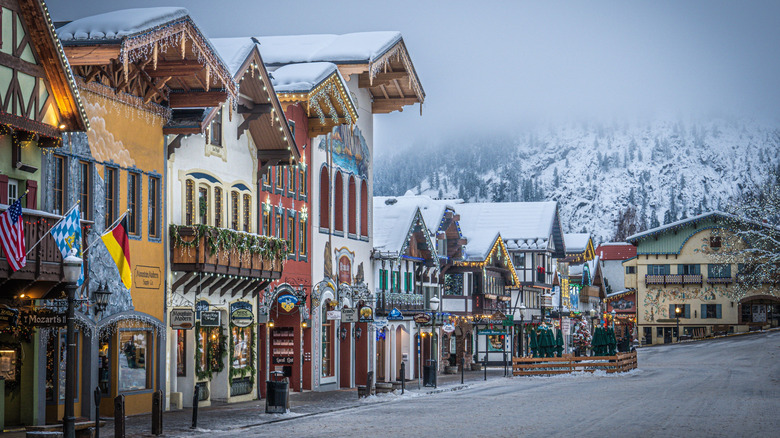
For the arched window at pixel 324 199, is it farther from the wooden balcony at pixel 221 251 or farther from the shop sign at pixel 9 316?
the shop sign at pixel 9 316

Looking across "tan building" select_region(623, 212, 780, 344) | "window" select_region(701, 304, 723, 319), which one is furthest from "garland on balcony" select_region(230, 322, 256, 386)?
"window" select_region(701, 304, 723, 319)

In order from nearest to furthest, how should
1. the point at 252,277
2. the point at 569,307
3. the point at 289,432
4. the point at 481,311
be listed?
the point at 289,432, the point at 252,277, the point at 481,311, the point at 569,307

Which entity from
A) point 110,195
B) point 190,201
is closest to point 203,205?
point 190,201

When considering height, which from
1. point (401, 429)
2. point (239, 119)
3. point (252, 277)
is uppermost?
point (239, 119)

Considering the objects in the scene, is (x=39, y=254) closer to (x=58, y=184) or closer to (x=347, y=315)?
(x=58, y=184)

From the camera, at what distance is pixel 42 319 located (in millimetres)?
25188

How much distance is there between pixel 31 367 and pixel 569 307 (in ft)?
249

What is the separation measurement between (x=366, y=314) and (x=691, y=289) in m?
63.6

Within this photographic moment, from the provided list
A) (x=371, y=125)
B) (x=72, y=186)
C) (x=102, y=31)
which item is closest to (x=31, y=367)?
(x=72, y=186)

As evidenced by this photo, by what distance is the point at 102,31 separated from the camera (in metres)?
26.4

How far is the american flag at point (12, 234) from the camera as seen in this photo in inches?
856

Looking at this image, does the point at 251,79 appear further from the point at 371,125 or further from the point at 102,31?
the point at 371,125

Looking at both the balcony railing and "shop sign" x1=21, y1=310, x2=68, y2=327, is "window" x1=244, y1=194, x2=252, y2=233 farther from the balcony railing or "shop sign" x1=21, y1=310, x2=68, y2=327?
the balcony railing

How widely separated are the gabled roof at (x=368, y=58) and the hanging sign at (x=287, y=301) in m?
9.63
